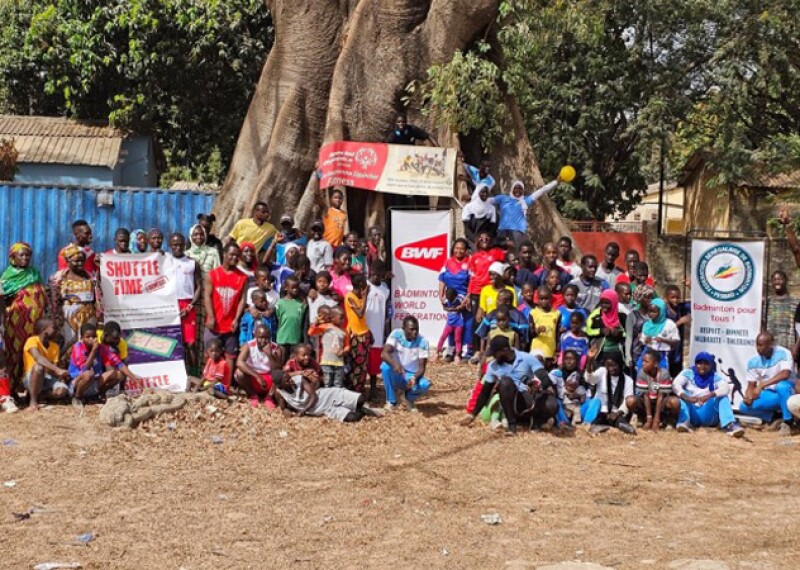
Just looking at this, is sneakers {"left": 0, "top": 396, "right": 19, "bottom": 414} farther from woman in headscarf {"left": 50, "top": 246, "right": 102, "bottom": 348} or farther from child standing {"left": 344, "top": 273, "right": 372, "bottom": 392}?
child standing {"left": 344, "top": 273, "right": 372, "bottom": 392}

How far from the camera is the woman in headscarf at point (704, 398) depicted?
368 inches

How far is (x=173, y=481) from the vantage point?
7.41 metres

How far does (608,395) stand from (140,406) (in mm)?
4123

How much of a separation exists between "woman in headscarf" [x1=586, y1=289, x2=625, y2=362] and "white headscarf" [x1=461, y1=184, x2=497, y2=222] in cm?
310

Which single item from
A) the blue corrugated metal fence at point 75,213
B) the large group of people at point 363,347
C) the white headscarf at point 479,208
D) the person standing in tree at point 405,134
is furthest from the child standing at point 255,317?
the blue corrugated metal fence at point 75,213

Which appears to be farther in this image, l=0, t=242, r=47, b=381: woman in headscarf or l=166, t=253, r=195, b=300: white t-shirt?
l=166, t=253, r=195, b=300: white t-shirt

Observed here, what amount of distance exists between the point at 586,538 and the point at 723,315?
14.8ft

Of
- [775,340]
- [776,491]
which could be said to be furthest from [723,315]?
[776,491]

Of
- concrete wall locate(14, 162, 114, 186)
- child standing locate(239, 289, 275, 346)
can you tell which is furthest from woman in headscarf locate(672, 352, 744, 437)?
concrete wall locate(14, 162, 114, 186)

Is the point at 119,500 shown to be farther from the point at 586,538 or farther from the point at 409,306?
the point at 409,306

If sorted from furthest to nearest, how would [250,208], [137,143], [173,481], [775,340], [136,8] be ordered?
[137,143] < [136,8] < [250,208] < [775,340] < [173,481]

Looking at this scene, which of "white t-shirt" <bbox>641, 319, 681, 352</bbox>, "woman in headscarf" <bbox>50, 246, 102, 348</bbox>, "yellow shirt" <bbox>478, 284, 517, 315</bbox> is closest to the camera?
"white t-shirt" <bbox>641, 319, 681, 352</bbox>

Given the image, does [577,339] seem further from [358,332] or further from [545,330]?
[358,332]

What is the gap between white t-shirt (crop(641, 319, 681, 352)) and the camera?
31.7ft
